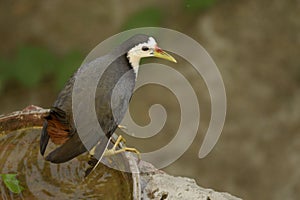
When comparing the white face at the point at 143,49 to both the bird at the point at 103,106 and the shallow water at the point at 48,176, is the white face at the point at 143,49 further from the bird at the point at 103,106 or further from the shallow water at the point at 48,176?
the shallow water at the point at 48,176

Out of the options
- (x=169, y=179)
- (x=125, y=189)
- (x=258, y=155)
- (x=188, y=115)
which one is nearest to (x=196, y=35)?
(x=188, y=115)

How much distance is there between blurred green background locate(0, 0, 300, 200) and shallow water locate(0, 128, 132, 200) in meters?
1.91

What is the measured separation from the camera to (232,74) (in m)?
4.12

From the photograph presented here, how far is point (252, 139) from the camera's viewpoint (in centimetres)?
406

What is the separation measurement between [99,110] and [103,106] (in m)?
0.02

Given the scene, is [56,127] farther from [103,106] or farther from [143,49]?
[143,49]

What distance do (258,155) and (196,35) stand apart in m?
0.83

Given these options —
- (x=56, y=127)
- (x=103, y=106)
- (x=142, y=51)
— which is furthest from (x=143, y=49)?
(x=56, y=127)

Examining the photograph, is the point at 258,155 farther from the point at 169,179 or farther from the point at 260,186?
the point at 169,179

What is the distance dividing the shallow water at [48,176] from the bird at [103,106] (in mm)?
100

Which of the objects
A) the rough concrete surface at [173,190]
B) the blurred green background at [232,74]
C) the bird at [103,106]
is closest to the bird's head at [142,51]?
the bird at [103,106]

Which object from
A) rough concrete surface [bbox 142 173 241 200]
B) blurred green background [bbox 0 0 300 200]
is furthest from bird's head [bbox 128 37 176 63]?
blurred green background [bbox 0 0 300 200]

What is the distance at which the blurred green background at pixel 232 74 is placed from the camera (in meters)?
4.01

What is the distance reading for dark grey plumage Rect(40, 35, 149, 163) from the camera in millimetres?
1878
